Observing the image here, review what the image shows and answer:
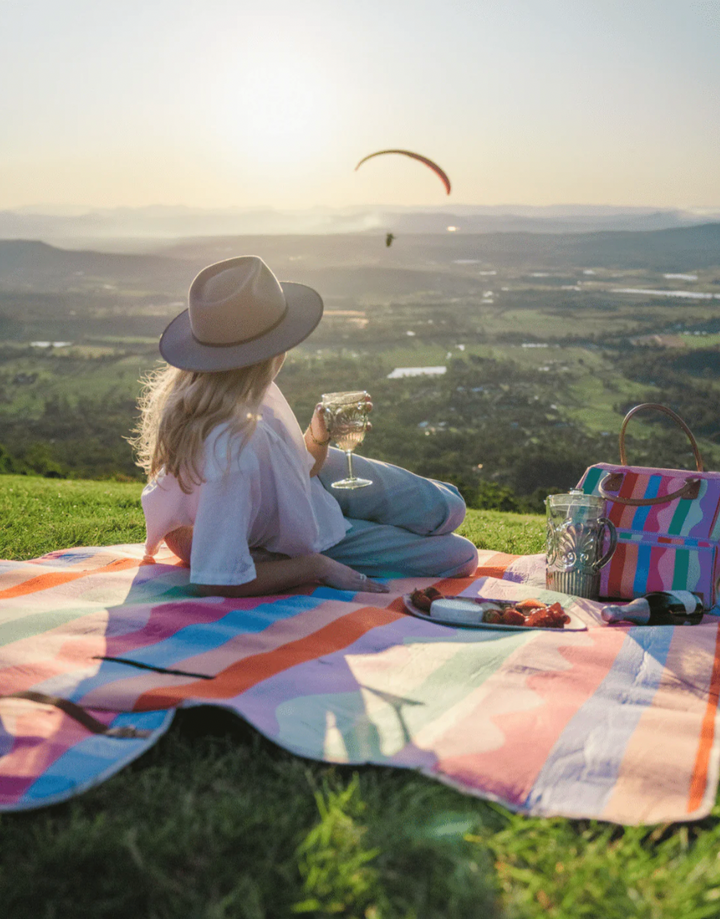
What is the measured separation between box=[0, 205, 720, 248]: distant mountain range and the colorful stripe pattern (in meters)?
26.2

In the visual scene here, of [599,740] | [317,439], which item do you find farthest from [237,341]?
[599,740]

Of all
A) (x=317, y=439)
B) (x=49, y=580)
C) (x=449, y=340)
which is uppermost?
(x=317, y=439)

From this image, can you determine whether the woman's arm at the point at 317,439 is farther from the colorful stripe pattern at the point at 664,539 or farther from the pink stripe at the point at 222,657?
the colorful stripe pattern at the point at 664,539

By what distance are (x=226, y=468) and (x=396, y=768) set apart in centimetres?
133

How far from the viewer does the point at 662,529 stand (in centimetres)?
339

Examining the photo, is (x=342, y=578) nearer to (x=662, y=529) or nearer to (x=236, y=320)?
(x=236, y=320)

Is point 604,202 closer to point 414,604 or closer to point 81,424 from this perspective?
point 81,424

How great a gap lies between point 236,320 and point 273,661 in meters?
1.32

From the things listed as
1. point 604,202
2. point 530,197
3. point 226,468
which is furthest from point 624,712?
point 604,202

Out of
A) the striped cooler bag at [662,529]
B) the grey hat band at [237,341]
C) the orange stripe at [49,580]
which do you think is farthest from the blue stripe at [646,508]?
the orange stripe at [49,580]

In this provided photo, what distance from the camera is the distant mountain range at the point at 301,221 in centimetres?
3158

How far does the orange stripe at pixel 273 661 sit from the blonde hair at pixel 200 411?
2.43 ft

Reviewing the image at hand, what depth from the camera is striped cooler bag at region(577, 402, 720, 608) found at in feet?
10.8

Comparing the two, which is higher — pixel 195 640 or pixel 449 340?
pixel 449 340
